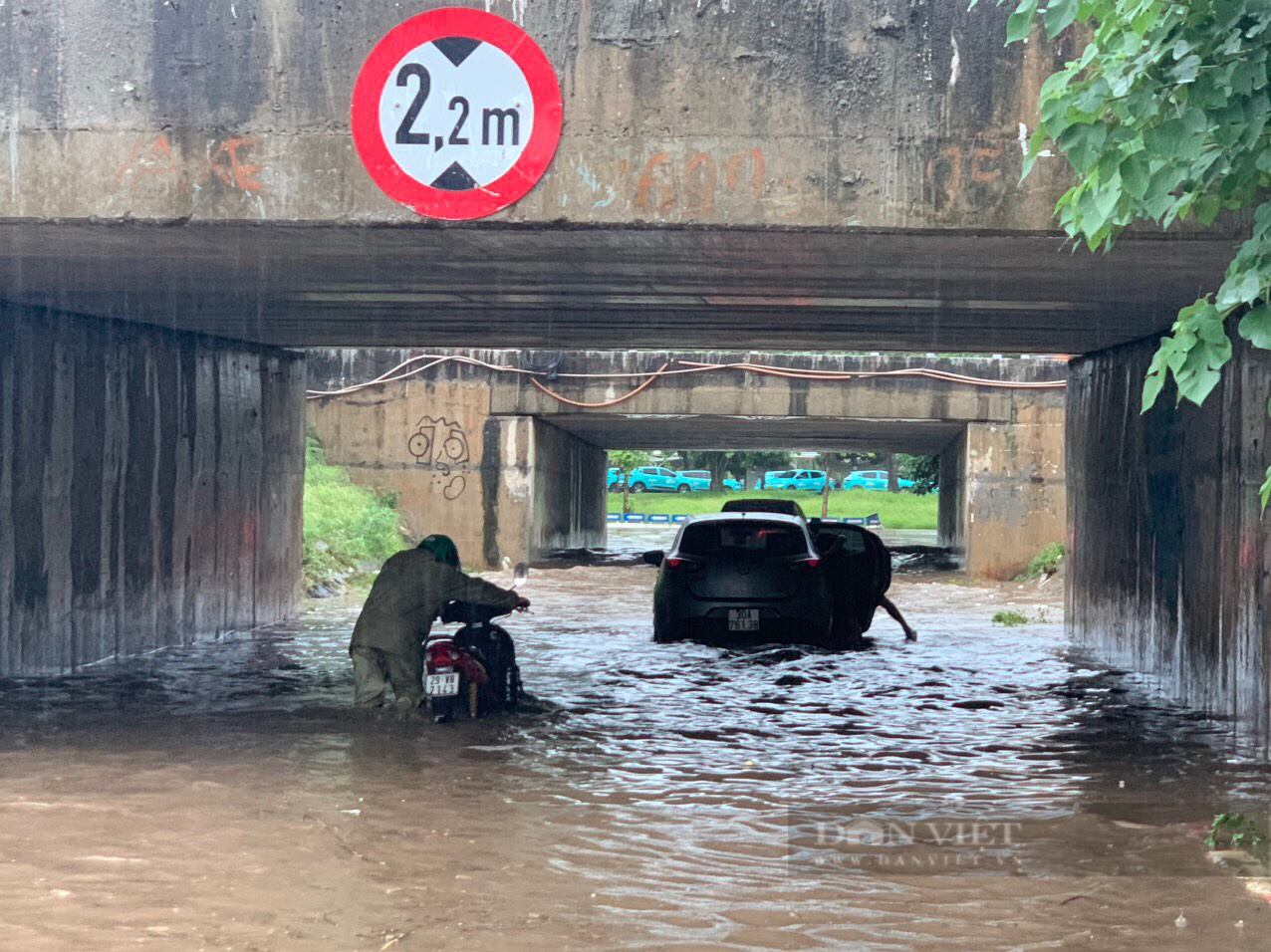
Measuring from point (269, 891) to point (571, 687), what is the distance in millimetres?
6624

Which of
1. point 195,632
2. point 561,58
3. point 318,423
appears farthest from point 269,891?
point 318,423

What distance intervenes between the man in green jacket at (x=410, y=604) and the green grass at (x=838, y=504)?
3713 cm

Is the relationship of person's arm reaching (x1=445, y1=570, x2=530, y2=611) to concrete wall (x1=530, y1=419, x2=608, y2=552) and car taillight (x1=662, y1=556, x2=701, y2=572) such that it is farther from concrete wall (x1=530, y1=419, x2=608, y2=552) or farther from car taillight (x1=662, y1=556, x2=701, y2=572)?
concrete wall (x1=530, y1=419, x2=608, y2=552)

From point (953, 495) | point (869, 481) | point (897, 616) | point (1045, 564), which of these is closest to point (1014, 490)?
point (1045, 564)

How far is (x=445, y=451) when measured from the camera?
79.7 ft

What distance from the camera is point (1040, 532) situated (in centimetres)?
2488

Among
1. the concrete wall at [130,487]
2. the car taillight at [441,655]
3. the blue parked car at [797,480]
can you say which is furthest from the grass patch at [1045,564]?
the blue parked car at [797,480]

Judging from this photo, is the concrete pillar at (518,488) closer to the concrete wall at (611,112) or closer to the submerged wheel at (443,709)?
the submerged wheel at (443,709)

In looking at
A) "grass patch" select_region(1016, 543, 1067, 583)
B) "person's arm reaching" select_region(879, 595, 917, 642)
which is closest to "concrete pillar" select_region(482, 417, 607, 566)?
"grass patch" select_region(1016, 543, 1067, 583)

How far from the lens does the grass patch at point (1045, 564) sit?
24.1 meters

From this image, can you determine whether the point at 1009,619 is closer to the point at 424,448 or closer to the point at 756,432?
the point at 424,448

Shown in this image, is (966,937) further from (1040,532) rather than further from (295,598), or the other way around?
(1040,532)

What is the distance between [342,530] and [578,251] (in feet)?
47.8

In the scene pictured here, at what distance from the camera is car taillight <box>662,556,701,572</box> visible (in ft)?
47.1
